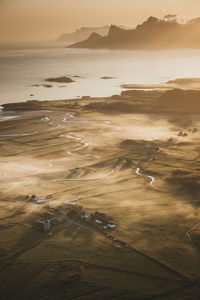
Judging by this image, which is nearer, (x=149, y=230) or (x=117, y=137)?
(x=149, y=230)

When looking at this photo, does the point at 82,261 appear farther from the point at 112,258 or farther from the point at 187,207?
the point at 187,207

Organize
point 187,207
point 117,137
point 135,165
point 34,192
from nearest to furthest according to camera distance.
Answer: point 187,207 < point 34,192 < point 135,165 < point 117,137

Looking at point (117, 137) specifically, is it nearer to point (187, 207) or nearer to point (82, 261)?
point (187, 207)

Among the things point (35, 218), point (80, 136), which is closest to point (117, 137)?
point (80, 136)

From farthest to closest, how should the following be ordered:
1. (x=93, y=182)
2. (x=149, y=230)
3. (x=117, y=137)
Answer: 1. (x=117, y=137)
2. (x=93, y=182)
3. (x=149, y=230)

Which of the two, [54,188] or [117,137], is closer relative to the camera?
[54,188]

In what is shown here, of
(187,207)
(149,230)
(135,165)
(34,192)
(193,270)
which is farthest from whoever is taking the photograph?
(135,165)

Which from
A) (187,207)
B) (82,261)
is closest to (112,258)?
(82,261)

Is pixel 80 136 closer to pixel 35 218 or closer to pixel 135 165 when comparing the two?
pixel 135 165

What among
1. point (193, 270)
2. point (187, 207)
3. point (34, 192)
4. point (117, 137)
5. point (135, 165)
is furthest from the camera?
point (117, 137)
